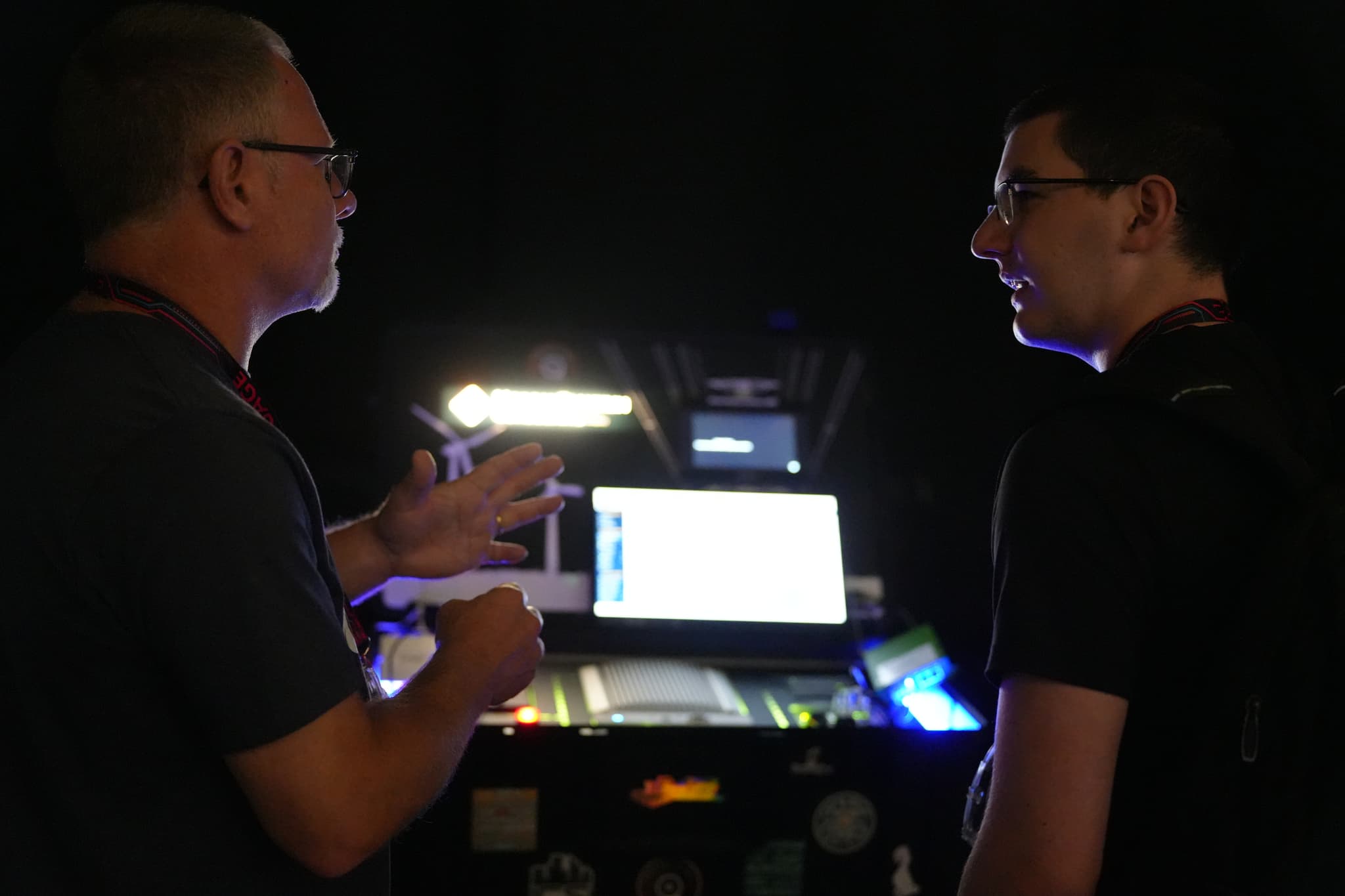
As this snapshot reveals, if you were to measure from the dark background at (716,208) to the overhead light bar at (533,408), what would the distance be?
61 millimetres

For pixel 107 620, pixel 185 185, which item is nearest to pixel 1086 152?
pixel 185 185

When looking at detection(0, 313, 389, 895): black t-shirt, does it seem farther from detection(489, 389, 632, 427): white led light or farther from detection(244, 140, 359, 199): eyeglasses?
detection(489, 389, 632, 427): white led light

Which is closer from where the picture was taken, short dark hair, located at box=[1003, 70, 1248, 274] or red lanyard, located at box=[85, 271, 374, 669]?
red lanyard, located at box=[85, 271, 374, 669]

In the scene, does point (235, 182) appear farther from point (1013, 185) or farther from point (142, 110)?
point (1013, 185)

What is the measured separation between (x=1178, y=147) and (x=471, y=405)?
155 cm

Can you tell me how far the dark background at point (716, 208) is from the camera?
8.24 ft

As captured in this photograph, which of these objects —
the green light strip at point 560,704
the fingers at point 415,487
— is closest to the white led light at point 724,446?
the green light strip at point 560,704

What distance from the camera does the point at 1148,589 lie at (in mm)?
1004

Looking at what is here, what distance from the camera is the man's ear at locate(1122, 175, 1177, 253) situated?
1.23 meters

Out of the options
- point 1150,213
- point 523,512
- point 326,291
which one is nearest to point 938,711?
point 523,512

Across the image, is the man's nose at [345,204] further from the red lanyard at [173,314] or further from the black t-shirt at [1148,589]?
the black t-shirt at [1148,589]

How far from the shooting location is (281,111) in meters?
1.18

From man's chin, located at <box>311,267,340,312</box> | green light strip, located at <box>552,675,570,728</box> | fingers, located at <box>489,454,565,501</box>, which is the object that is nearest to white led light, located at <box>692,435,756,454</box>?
green light strip, located at <box>552,675,570,728</box>

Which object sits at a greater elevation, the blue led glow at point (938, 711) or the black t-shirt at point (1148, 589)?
the black t-shirt at point (1148, 589)
